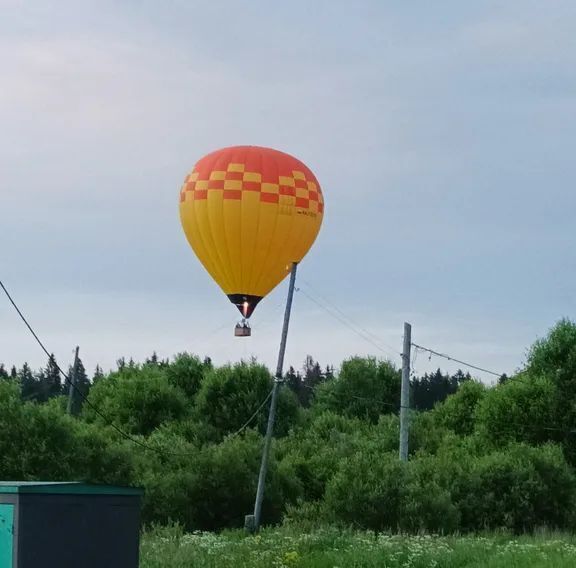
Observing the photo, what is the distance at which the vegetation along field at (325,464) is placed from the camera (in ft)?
84.9

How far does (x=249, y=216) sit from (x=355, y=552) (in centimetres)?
1992

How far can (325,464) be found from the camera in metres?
48.9

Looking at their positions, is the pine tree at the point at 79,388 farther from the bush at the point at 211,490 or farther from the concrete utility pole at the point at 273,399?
the concrete utility pole at the point at 273,399

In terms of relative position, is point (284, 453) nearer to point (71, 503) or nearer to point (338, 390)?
point (338, 390)

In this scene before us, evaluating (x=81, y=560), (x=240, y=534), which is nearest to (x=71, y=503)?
(x=81, y=560)

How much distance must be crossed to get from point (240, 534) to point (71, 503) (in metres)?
17.4

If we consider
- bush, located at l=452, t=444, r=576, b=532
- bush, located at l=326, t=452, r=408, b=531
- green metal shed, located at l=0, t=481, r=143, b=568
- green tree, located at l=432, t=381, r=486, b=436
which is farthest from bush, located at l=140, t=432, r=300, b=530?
green tree, located at l=432, t=381, r=486, b=436

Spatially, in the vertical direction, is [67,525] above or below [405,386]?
below

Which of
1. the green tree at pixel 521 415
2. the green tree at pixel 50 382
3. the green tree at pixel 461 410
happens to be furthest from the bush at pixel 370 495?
the green tree at pixel 50 382

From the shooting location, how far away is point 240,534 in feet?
105

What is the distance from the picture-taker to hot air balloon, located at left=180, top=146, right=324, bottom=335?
41.6 m

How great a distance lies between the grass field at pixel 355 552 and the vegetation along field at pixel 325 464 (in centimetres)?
6

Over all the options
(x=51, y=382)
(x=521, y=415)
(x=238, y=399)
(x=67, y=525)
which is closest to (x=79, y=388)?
(x=51, y=382)

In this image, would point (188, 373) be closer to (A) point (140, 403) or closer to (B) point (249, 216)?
(A) point (140, 403)
